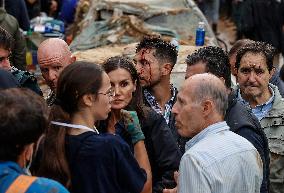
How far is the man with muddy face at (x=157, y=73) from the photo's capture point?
16.6 ft

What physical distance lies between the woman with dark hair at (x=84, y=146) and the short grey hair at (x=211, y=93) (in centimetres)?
47

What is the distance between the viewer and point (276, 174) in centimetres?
489

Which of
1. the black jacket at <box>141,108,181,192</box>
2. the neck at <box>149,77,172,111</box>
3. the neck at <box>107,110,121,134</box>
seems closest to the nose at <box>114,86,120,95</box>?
the neck at <box>107,110,121,134</box>

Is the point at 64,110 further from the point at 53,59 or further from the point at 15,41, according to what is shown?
the point at 15,41

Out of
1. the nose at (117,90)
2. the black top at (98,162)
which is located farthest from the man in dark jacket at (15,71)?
the black top at (98,162)

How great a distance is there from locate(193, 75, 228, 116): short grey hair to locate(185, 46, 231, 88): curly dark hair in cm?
119

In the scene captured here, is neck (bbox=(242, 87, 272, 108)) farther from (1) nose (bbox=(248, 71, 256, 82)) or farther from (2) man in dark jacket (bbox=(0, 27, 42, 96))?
(2) man in dark jacket (bbox=(0, 27, 42, 96))

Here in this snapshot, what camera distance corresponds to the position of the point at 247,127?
3.96 metres

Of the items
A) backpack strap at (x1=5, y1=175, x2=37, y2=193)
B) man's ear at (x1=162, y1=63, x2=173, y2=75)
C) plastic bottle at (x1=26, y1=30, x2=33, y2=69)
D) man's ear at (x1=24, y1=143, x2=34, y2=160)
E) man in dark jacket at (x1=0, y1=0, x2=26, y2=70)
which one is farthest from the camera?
plastic bottle at (x1=26, y1=30, x2=33, y2=69)

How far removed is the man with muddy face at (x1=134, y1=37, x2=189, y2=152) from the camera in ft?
16.6

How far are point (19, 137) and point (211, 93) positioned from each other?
45.2 inches

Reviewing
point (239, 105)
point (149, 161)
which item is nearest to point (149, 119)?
point (149, 161)

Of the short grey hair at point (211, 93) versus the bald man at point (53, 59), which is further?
the bald man at point (53, 59)

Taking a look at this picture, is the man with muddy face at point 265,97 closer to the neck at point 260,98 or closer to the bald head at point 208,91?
the neck at point 260,98
